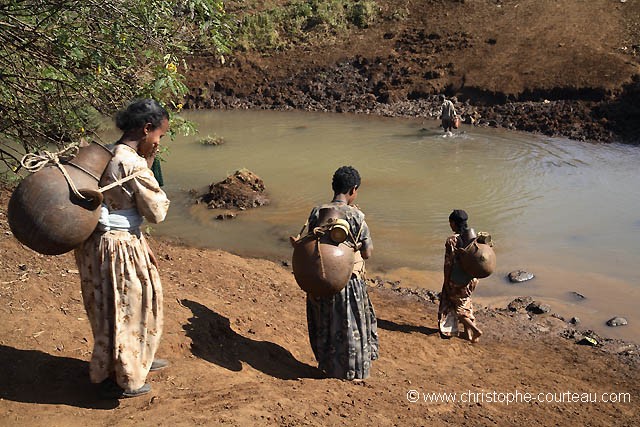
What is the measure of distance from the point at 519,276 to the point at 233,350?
4.55 metres

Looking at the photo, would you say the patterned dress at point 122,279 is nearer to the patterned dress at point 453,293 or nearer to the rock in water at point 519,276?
the patterned dress at point 453,293

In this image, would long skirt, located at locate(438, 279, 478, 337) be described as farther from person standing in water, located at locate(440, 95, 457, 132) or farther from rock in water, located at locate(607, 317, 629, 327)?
person standing in water, located at locate(440, 95, 457, 132)

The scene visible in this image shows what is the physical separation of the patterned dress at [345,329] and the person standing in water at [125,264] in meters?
1.32

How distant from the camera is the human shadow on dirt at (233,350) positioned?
4318 mm

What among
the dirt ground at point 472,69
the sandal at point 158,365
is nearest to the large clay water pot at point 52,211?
the sandal at point 158,365

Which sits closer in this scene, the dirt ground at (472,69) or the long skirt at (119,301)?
the long skirt at (119,301)

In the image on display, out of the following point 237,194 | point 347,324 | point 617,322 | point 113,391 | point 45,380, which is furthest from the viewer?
point 237,194

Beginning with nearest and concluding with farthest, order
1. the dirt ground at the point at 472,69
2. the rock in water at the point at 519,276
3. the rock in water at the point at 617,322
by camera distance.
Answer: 1. the rock in water at the point at 617,322
2. the rock in water at the point at 519,276
3. the dirt ground at the point at 472,69

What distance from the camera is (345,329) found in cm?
429

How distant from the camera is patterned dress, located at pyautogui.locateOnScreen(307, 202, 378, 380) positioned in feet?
14.0

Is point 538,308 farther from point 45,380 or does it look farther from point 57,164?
point 57,164

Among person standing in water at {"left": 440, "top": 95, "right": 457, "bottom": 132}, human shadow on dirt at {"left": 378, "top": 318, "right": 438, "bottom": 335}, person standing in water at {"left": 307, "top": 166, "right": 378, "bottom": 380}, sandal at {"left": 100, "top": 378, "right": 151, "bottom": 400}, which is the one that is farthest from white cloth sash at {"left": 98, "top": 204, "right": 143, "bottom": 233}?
person standing in water at {"left": 440, "top": 95, "right": 457, "bottom": 132}

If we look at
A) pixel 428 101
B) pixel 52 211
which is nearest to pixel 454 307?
→ pixel 52 211

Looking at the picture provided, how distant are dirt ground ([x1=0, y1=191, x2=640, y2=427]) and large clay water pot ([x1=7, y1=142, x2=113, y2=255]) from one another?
952mm
